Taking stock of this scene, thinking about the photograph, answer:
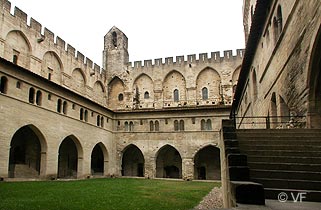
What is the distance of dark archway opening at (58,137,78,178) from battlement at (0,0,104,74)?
9473mm

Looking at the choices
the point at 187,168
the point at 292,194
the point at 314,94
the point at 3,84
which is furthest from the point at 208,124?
the point at 292,194

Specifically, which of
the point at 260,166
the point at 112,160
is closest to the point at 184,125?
the point at 112,160

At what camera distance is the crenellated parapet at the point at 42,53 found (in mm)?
24516

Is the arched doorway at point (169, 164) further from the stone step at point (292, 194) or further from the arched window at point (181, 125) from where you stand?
the stone step at point (292, 194)

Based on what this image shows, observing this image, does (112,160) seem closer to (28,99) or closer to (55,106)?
(55,106)

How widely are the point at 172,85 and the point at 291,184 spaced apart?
3360 centimetres

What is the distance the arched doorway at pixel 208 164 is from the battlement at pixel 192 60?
11.3 m

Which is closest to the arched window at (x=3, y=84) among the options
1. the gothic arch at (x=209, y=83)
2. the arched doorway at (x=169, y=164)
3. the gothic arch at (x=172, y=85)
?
the arched doorway at (x=169, y=164)

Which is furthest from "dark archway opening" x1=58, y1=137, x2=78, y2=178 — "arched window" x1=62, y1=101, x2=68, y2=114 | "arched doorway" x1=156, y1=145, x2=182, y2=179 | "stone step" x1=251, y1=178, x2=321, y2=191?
"stone step" x1=251, y1=178, x2=321, y2=191

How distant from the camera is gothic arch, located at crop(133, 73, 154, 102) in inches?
1588

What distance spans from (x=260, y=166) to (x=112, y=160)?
1135 inches

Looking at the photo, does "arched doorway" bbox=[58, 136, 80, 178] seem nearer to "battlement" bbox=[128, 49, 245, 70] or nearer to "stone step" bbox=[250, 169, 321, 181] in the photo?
"battlement" bbox=[128, 49, 245, 70]

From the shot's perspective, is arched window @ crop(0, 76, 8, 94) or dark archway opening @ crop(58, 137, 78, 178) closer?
arched window @ crop(0, 76, 8, 94)

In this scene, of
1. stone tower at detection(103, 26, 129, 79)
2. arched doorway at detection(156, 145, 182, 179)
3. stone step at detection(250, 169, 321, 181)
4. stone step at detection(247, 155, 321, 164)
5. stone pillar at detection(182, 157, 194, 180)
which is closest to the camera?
stone step at detection(250, 169, 321, 181)
